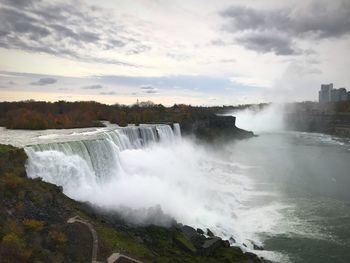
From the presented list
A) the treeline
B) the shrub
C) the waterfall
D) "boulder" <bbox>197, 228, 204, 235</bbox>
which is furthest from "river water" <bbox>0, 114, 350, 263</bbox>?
the treeline

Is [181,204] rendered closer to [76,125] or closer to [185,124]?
[76,125]

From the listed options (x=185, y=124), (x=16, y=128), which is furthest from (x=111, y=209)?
(x=185, y=124)

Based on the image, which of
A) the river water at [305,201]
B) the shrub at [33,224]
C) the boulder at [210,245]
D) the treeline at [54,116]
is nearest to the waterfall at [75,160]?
the shrub at [33,224]

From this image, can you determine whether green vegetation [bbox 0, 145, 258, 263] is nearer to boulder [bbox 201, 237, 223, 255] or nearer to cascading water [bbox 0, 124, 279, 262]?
boulder [bbox 201, 237, 223, 255]

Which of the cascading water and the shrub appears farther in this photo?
the cascading water

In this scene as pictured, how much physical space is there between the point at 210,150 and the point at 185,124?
5811mm

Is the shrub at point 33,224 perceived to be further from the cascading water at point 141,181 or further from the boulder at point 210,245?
the boulder at point 210,245

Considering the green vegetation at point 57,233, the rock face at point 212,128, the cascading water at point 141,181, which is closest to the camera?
the green vegetation at point 57,233

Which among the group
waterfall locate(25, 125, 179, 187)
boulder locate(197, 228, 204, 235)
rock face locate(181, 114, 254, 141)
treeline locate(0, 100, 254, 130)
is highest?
treeline locate(0, 100, 254, 130)

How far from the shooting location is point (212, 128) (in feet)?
216

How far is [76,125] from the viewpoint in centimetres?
3853

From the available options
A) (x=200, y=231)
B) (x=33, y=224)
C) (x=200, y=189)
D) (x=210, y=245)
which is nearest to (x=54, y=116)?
(x=200, y=189)

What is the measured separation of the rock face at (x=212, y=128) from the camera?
5404 centimetres

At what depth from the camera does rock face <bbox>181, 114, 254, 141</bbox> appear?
54037 mm
